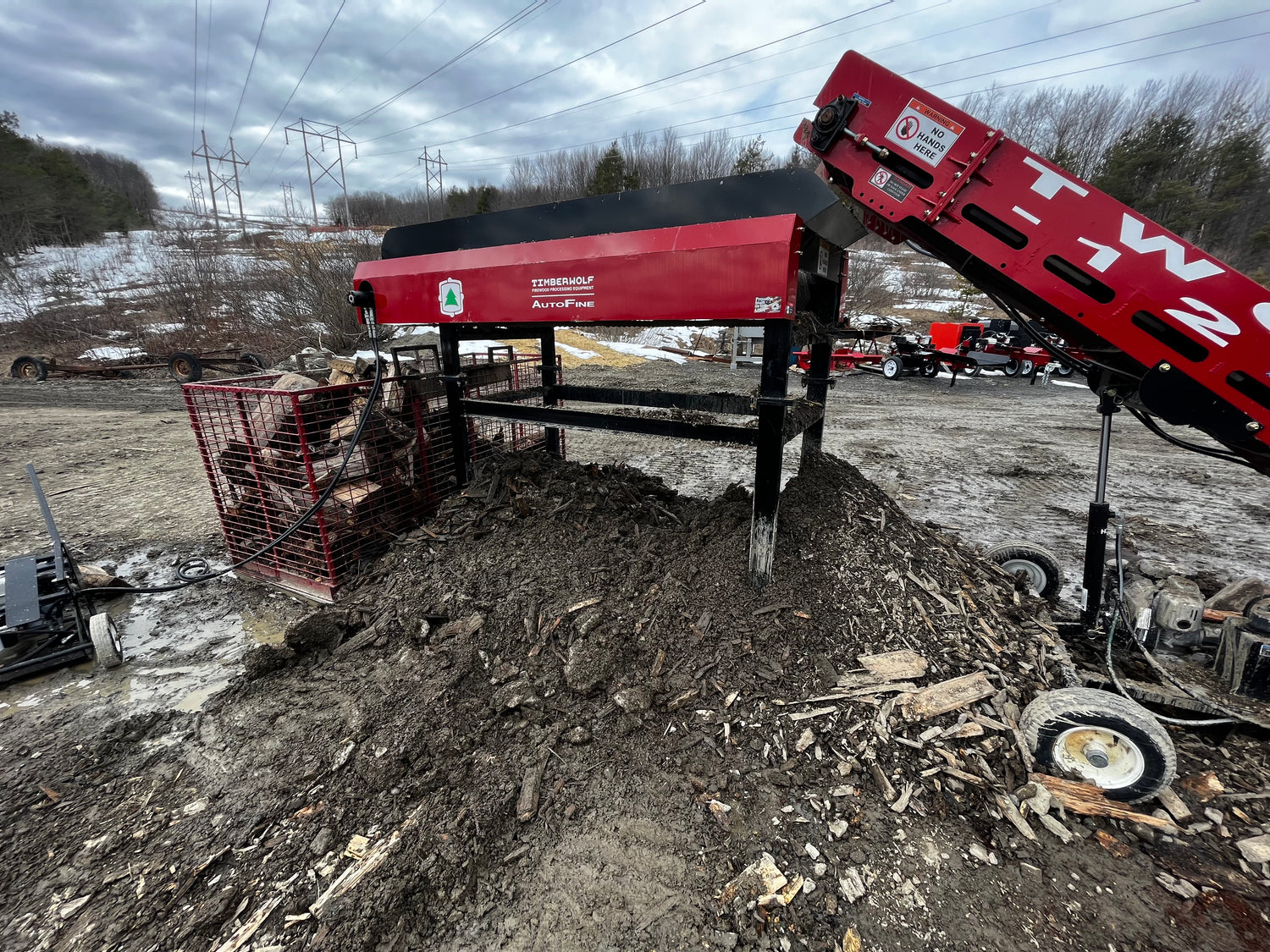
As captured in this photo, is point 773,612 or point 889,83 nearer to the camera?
point 889,83

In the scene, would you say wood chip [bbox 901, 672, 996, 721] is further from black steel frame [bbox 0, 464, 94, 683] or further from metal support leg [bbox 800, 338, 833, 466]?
black steel frame [bbox 0, 464, 94, 683]

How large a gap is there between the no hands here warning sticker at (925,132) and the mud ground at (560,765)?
2.27m

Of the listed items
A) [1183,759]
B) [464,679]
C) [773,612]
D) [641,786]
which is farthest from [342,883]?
[1183,759]

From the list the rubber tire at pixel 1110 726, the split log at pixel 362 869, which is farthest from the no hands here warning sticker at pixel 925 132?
the split log at pixel 362 869

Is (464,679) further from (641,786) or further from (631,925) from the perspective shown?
(631,925)

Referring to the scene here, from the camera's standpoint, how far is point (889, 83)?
2.84 metres

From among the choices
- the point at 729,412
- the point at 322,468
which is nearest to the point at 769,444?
the point at 729,412

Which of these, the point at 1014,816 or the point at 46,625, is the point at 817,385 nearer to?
the point at 1014,816

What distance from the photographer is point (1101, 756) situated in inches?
97.0

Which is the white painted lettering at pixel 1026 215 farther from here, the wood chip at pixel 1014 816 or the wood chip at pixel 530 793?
the wood chip at pixel 530 793

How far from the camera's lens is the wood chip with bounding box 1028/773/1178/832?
7.64 feet

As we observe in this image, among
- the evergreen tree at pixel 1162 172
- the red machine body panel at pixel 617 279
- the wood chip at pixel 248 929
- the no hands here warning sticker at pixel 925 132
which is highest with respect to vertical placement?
the evergreen tree at pixel 1162 172

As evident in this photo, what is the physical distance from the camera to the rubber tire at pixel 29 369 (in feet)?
53.7

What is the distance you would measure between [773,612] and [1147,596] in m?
2.46
